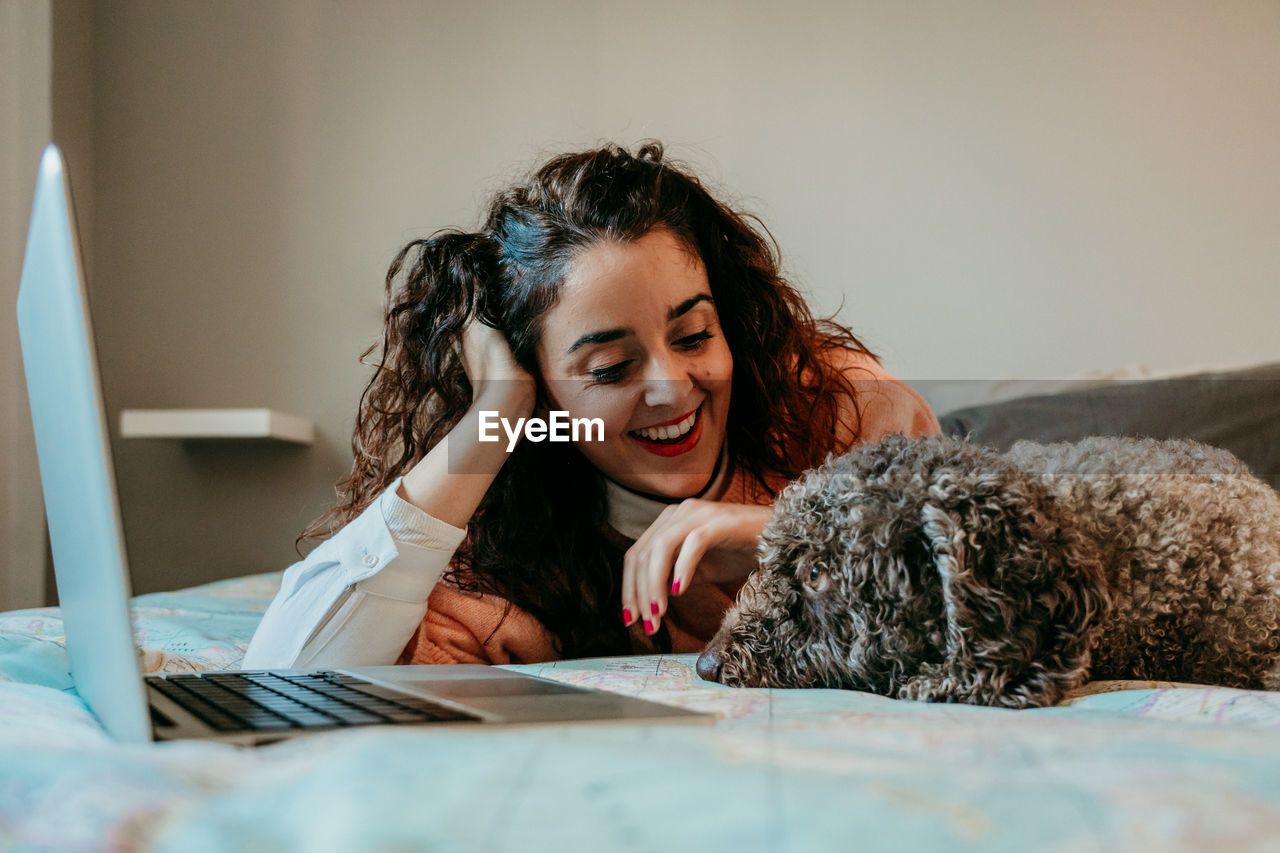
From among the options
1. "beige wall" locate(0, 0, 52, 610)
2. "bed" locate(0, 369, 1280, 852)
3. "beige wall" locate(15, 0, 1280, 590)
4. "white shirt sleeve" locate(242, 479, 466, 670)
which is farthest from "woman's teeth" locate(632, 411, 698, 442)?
"beige wall" locate(0, 0, 52, 610)

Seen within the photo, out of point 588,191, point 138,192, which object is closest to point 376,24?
point 138,192

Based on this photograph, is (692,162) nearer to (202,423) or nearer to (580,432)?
(580,432)

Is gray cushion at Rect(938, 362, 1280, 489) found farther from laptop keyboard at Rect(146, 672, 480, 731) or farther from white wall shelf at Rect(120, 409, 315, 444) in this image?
white wall shelf at Rect(120, 409, 315, 444)

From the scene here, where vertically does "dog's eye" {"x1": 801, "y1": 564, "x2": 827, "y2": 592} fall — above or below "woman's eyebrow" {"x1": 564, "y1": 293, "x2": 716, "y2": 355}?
below

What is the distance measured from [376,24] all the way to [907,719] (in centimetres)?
A: 237

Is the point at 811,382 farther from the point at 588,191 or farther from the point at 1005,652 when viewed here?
the point at 1005,652

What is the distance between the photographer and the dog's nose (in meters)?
0.88

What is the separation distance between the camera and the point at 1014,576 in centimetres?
73

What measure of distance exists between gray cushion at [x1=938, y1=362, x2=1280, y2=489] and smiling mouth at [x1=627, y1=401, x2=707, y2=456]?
512 mm

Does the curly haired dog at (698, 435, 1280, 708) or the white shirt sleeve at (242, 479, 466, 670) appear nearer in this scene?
the curly haired dog at (698, 435, 1280, 708)

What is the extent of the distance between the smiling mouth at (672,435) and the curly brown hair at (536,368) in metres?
0.11
